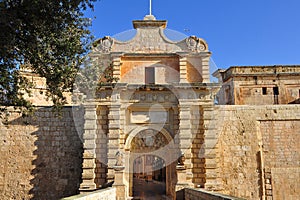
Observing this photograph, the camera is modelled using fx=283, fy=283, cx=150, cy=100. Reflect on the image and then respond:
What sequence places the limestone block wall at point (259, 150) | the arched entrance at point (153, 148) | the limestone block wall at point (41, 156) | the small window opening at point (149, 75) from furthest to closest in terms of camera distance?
the limestone block wall at point (259, 150)
the limestone block wall at point (41, 156)
the small window opening at point (149, 75)
the arched entrance at point (153, 148)

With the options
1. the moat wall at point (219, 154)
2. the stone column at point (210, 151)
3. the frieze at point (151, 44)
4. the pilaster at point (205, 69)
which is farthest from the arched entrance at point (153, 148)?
the frieze at point (151, 44)

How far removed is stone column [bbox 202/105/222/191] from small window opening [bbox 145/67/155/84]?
253cm

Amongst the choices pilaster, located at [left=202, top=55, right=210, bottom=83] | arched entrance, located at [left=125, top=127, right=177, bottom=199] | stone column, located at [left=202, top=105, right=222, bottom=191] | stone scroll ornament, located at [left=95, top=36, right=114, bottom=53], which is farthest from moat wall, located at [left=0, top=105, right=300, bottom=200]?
stone scroll ornament, located at [left=95, top=36, right=114, bottom=53]

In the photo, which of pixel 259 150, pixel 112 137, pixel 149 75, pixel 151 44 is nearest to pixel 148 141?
pixel 112 137

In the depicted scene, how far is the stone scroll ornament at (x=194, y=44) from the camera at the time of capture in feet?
40.9

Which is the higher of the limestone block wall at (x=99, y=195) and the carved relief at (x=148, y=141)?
the carved relief at (x=148, y=141)

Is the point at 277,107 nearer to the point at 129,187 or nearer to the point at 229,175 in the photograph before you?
the point at 229,175

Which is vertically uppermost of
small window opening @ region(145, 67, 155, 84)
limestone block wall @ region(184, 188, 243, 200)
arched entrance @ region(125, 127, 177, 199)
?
small window opening @ region(145, 67, 155, 84)

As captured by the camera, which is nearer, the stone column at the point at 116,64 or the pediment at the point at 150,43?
the stone column at the point at 116,64

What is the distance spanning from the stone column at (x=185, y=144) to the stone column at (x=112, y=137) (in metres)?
2.58

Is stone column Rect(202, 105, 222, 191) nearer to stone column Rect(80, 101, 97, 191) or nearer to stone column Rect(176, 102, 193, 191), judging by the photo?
stone column Rect(176, 102, 193, 191)

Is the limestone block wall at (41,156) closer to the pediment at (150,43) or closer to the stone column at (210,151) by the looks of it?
the pediment at (150,43)

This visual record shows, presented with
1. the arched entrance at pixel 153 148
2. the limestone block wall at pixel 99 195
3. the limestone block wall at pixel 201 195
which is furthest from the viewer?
the arched entrance at pixel 153 148

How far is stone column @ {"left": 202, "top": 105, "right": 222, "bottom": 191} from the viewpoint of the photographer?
11.3 m
